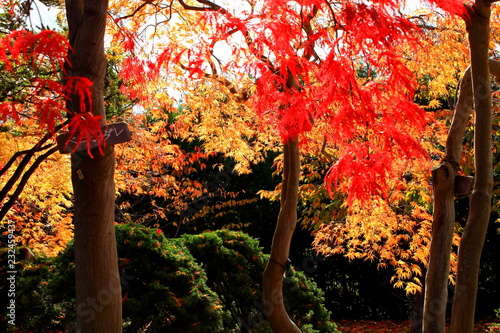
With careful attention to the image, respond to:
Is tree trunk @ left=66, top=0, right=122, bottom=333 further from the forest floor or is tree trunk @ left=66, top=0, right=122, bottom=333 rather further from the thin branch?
the forest floor

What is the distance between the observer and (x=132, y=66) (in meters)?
4.89

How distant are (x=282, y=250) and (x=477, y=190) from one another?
1.51 m

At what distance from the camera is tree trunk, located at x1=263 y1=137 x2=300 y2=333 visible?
397 cm

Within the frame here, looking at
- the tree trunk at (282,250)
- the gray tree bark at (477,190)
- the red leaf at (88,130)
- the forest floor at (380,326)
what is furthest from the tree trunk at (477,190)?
the forest floor at (380,326)

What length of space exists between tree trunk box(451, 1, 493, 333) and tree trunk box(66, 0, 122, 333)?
6.57ft

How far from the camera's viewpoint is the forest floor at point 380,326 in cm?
832

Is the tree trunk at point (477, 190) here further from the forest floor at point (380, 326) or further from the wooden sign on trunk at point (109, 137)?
the forest floor at point (380, 326)

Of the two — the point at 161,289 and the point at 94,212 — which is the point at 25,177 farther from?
the point at 161,289

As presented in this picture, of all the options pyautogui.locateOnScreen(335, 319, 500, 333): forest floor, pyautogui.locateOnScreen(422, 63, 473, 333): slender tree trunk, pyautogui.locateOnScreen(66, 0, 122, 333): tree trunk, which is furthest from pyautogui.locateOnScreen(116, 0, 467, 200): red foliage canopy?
pyautogui.locateOnScreen(335, 319, 500, 333): forest floor

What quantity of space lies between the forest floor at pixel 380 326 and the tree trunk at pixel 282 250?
467 centimetres

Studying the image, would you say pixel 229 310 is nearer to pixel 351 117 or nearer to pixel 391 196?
pixel 351 117

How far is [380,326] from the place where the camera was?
8.80 metres

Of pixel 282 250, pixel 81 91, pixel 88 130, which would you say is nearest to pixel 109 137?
pixel 88 130

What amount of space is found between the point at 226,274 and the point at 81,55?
8.81 feet
